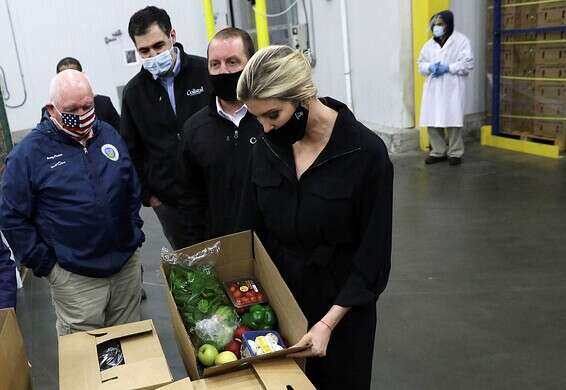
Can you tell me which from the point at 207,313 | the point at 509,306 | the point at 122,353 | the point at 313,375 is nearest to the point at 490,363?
the point at 509,306

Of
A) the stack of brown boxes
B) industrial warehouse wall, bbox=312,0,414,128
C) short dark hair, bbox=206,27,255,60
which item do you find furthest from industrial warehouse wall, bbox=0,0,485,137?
short dark hair, bbox=206,27,255,60

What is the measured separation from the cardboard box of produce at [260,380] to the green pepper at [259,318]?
Result: 0.17 meters

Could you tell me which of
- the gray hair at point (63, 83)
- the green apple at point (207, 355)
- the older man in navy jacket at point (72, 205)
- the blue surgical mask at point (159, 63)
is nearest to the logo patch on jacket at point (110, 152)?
the older man in navy jacket at point (72, 205)

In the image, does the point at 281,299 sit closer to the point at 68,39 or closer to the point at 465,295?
the point at 465,295

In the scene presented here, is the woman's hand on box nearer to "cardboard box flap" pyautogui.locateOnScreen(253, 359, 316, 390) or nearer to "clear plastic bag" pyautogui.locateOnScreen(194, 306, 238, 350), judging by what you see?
"cardboard box flap" pyautogui.locateOnScreen(253, 359, 316, 390)

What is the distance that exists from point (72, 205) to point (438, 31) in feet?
14.3

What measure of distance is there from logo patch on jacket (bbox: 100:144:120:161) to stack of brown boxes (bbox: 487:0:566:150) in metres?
4.74

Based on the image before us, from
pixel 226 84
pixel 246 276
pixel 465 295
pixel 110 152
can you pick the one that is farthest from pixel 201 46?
pixel 246 276

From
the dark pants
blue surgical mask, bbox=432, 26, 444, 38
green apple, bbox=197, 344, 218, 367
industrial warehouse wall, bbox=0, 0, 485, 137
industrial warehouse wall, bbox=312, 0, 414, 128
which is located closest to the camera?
green apple, bbox=197, 344, 218, 367

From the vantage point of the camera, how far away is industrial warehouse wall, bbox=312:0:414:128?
6168mm

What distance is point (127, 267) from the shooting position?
2293mm

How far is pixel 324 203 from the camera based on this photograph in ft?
4.92

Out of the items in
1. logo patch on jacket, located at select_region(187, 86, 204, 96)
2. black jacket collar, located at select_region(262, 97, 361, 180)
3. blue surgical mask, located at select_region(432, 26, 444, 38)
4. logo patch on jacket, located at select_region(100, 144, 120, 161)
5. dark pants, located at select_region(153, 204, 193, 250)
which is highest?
blue surgical mask, located at select_region(432, 26, 444, 38)

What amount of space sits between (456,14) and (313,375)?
5.50 m
